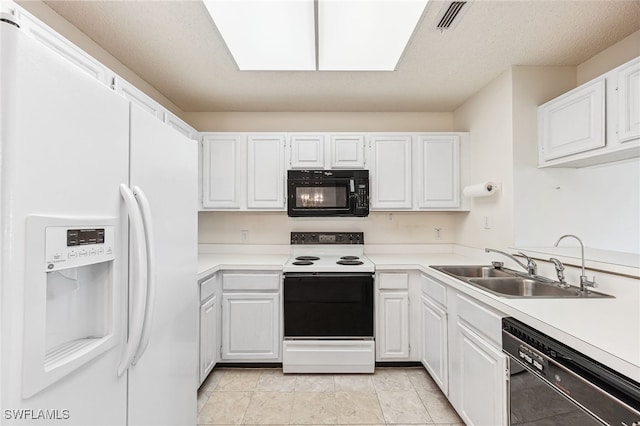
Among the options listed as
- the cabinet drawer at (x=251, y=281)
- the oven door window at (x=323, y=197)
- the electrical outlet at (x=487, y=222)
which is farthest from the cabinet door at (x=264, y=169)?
the electrical outlet at (x=487, y=222)

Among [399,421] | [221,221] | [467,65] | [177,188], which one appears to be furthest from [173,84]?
[399,421]

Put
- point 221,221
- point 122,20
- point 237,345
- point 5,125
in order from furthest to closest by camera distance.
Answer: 1. point 221,221
2. point 237,345
3. point 122,20
4. point 5,125

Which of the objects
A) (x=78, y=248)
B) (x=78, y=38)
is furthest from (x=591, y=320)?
(x=78, y=38)

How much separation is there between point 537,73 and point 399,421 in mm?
2662

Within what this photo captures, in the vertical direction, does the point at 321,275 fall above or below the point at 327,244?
below

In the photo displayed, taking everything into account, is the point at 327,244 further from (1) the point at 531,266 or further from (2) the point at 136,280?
(2) the point at 136,280

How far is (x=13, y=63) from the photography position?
54 centimetres

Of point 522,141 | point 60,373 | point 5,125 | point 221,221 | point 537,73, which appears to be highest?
point 537,73

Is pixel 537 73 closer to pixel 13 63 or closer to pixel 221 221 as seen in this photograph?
pixel 13 63

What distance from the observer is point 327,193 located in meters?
2.75

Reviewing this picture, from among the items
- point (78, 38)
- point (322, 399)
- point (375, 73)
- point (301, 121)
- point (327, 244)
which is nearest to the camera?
point (78, 38)

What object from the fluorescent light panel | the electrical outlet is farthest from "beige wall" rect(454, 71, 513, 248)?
the fluorescent light panel

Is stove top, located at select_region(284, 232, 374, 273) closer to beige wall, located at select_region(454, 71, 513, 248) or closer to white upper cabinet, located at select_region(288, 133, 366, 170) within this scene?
white upper cabinet, located at select_region(288, 133, 366, 170)

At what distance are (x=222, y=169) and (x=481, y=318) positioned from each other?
243 centimetres
